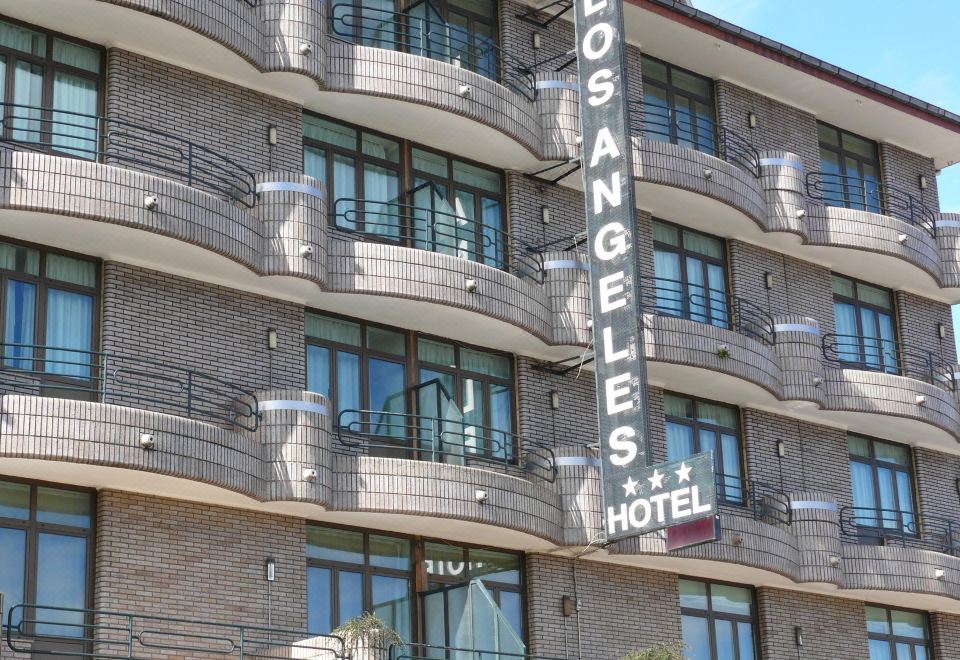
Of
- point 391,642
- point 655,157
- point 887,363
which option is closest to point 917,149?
point 887,363

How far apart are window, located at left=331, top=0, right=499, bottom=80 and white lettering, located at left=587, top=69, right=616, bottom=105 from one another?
9.26 feet

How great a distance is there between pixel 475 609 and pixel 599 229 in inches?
264

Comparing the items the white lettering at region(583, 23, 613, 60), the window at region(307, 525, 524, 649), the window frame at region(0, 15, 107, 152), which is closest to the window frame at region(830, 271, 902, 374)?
the white lettering at region(583, 23, 613, 60)

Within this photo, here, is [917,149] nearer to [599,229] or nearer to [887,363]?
[887,363]

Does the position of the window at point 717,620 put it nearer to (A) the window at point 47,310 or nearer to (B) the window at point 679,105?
(B) the window at point 679,105

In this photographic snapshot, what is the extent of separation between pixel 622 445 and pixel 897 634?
36.1ft

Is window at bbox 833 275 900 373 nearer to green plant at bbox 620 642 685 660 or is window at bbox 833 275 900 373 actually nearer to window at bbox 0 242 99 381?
green plant at bbox 620 642 685 660

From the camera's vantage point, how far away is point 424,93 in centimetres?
2859

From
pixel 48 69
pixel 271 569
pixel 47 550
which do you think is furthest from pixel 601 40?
pixel 47 550

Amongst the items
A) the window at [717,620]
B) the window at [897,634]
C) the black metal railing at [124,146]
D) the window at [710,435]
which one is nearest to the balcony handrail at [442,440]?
Answer: the window at [710,435]

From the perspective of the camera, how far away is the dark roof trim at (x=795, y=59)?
33.2 meters

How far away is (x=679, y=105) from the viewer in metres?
35.0

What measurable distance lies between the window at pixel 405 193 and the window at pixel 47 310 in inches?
198

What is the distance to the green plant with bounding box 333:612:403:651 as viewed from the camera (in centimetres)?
2355
